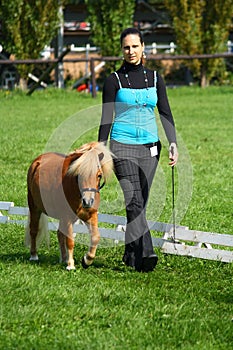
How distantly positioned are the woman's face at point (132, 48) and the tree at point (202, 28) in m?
25.1

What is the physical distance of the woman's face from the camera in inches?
277

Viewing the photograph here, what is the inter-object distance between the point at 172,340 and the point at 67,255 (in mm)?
2259

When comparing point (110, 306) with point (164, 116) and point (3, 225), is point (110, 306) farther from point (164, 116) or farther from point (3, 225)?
point (3, 225)

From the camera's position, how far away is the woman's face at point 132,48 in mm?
7043

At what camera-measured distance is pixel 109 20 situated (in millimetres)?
31828

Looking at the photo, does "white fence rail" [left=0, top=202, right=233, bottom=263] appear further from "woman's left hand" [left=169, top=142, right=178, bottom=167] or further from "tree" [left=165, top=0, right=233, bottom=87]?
"tree" [left=165, top=0, right=233, bottom=87]

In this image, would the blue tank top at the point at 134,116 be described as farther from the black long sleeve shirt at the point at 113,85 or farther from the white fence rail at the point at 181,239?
the white fence rail at the point at 181,239

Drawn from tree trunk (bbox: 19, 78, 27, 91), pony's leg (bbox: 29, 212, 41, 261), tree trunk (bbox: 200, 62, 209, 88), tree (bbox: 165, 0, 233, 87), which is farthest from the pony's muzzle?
tree trunk (bbox: 200, 62, 209, 88)

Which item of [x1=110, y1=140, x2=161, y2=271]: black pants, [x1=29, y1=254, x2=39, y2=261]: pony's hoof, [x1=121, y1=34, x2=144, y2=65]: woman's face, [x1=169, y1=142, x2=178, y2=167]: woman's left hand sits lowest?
[x1=29, y1=254, x2=39, y2=261]: pony's hoof

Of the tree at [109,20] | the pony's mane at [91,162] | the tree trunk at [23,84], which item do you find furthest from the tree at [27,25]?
the pony's mane at [91,162]

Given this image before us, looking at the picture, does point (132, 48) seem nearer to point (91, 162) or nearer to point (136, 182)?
point (91, 162)

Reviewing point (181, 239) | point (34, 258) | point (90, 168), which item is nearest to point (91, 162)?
point (90, 168)

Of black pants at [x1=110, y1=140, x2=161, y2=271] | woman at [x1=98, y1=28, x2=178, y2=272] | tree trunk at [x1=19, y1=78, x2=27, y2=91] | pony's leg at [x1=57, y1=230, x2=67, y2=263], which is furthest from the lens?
tree trunk at [x1=19, y1=78, x2=27, y2=91]

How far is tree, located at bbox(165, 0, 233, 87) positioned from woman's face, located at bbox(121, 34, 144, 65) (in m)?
25.1
